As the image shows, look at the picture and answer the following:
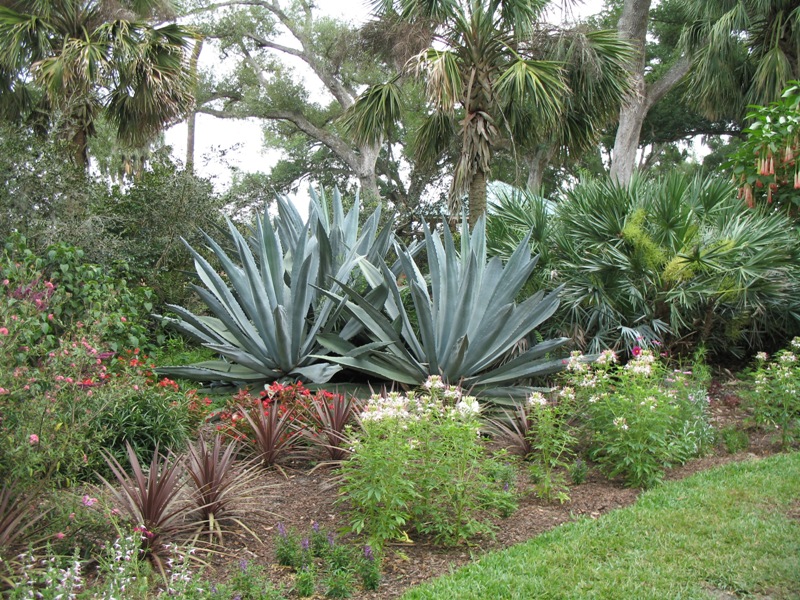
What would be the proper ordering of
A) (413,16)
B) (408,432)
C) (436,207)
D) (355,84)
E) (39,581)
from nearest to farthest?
(39,581) < (408,432) < (413,16) < (436,207) < (355,84)

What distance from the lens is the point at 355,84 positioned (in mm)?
26328

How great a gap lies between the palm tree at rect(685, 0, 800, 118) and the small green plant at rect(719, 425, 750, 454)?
9.93 meters

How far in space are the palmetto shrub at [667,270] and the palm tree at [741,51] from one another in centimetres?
689

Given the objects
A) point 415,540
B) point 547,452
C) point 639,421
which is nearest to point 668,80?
point 639,421

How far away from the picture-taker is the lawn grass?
3527mm

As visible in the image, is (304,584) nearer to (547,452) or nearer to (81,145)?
(547,452)

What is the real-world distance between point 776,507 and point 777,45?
12.6m

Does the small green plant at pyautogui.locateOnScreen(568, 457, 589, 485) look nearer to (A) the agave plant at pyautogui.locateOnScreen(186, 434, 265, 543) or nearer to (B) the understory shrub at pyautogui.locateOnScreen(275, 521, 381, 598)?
(B) the understory shrub at pyautogui.locateOnScreen(275, 521, 381, 598)

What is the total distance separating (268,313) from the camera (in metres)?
7.04

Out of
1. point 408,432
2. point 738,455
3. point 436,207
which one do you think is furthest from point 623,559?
point 436,207

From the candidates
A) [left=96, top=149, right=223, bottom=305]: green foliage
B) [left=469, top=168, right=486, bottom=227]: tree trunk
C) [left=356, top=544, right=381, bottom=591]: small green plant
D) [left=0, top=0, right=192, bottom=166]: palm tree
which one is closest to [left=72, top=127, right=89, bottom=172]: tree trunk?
[left=0, top=0, right=192, bottom=166]: palm tree

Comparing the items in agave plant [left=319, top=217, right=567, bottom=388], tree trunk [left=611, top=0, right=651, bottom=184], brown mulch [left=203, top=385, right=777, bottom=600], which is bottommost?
brown mulch [left=203, top=385, right=777, bottom=600]

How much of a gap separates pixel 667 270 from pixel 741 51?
35.6ft

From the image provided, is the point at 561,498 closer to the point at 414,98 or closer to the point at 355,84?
the point at 414,98
